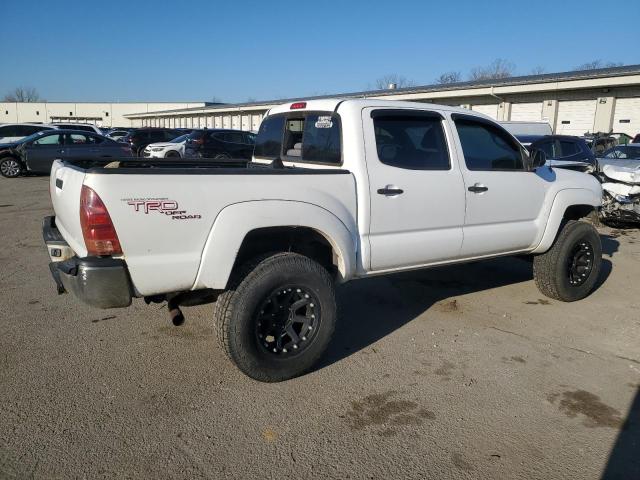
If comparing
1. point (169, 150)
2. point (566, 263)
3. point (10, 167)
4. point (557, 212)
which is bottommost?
point (10, 167)

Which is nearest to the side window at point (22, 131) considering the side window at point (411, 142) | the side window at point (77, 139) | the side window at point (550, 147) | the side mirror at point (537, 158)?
the side window at point (77, 139)

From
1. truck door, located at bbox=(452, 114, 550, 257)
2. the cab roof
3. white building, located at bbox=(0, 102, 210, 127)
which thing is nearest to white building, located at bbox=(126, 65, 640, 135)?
truck door, located at bbox=(452, 114, 550, 257)

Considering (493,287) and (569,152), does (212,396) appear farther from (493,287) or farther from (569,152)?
(569,152)

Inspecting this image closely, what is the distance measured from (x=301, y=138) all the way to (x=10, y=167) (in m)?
15.9

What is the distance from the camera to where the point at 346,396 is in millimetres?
3408

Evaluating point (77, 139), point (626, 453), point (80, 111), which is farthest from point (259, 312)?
point (80, 111)

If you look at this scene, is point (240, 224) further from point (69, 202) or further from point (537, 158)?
point (537, 158)

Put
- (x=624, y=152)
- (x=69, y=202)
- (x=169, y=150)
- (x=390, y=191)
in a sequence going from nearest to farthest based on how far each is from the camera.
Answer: (x=69, y=202) → (x=390, y=191) → (x=624, y=152) → (x=169, y=150)

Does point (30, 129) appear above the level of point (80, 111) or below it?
below

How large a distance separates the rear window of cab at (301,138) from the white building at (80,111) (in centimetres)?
8980

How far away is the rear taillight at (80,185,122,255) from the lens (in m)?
2.85

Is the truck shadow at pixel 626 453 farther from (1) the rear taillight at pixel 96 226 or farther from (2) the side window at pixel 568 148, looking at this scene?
(2) the side window at pixel 568 148

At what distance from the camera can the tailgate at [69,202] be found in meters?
3.00

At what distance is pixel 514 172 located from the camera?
15.6ft
